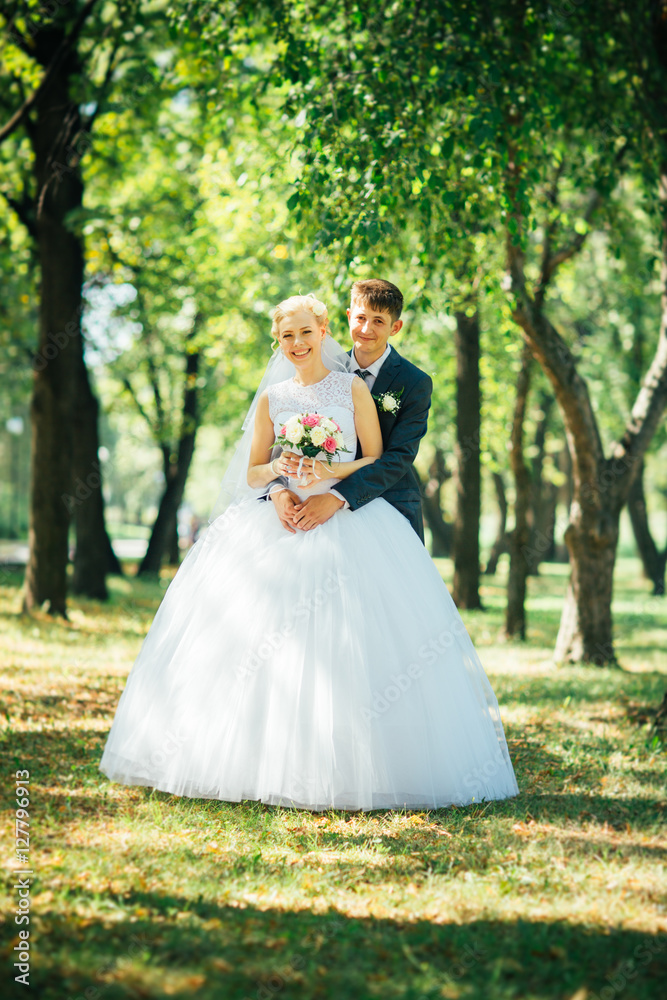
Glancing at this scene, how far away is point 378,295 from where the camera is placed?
516cm

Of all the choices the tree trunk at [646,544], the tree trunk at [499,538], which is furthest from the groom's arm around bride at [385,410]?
the tree trunk at [499,538]

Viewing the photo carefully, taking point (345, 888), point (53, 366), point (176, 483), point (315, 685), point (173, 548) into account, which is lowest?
point (173, 548)

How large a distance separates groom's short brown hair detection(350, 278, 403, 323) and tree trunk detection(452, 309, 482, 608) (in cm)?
914

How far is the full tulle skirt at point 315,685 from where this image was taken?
14.8ft

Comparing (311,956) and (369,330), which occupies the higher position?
(369,330)

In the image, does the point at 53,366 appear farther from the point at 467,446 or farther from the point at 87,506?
the point at 467,446

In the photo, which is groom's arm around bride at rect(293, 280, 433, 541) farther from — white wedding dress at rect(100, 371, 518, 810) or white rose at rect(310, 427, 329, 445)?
white rose at rect(310, 427, 329, 445)

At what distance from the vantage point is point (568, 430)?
9.83 meters

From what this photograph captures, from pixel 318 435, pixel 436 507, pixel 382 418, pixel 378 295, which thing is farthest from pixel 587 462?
pixel 436 507

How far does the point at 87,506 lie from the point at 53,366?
178 inches

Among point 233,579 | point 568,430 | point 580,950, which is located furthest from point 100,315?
point 580,950

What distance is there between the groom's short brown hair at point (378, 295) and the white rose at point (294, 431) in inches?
37.5

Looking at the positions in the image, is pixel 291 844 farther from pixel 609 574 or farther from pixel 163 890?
pixel 609 574

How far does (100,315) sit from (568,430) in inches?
464
